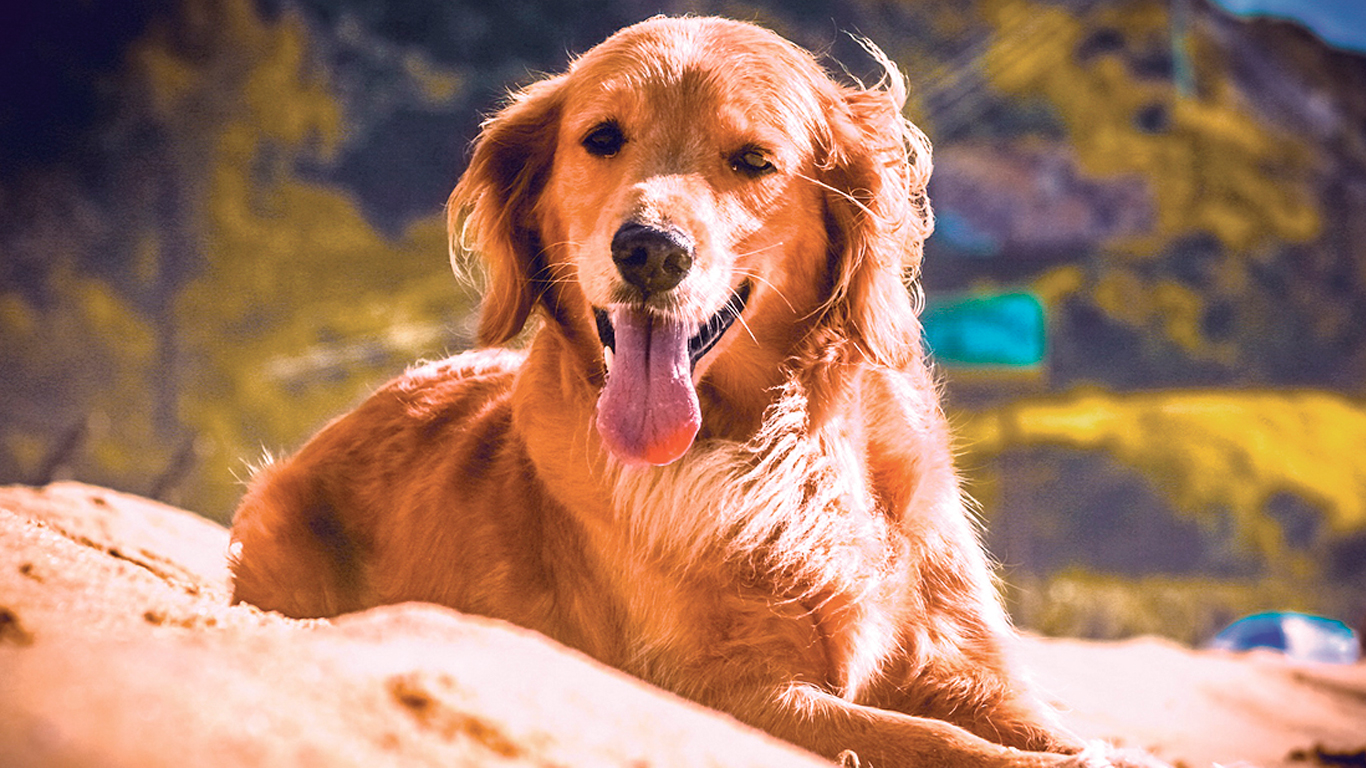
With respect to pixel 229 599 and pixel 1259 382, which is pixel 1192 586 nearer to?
pixel 1259 382

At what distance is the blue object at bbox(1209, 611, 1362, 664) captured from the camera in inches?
264

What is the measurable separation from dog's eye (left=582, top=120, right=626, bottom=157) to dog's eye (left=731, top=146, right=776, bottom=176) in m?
0.27

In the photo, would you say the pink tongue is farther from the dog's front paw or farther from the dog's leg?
the dog's front paw

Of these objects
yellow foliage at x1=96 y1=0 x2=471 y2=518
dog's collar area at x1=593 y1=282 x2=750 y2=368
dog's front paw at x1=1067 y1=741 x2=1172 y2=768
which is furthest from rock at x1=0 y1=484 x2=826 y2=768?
yellow foliage at x1=96 y1=0 x2=471 y2=518

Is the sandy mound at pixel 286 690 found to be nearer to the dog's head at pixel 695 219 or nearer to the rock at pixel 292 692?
the rock at pixel 292 692

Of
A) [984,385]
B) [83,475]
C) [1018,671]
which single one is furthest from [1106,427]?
[83,475]

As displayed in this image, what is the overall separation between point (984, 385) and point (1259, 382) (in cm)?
254

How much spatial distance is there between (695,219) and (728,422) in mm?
544

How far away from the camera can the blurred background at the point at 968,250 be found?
26.5 feet

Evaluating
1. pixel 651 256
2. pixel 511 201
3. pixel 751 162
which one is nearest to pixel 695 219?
pixel 651 256

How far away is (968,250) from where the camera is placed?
384 inches

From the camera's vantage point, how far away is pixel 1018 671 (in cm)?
253

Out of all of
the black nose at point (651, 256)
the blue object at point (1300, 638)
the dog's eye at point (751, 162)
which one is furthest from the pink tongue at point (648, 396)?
the blue object at point (1300, 638)

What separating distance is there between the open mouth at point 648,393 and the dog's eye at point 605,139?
42 cm
